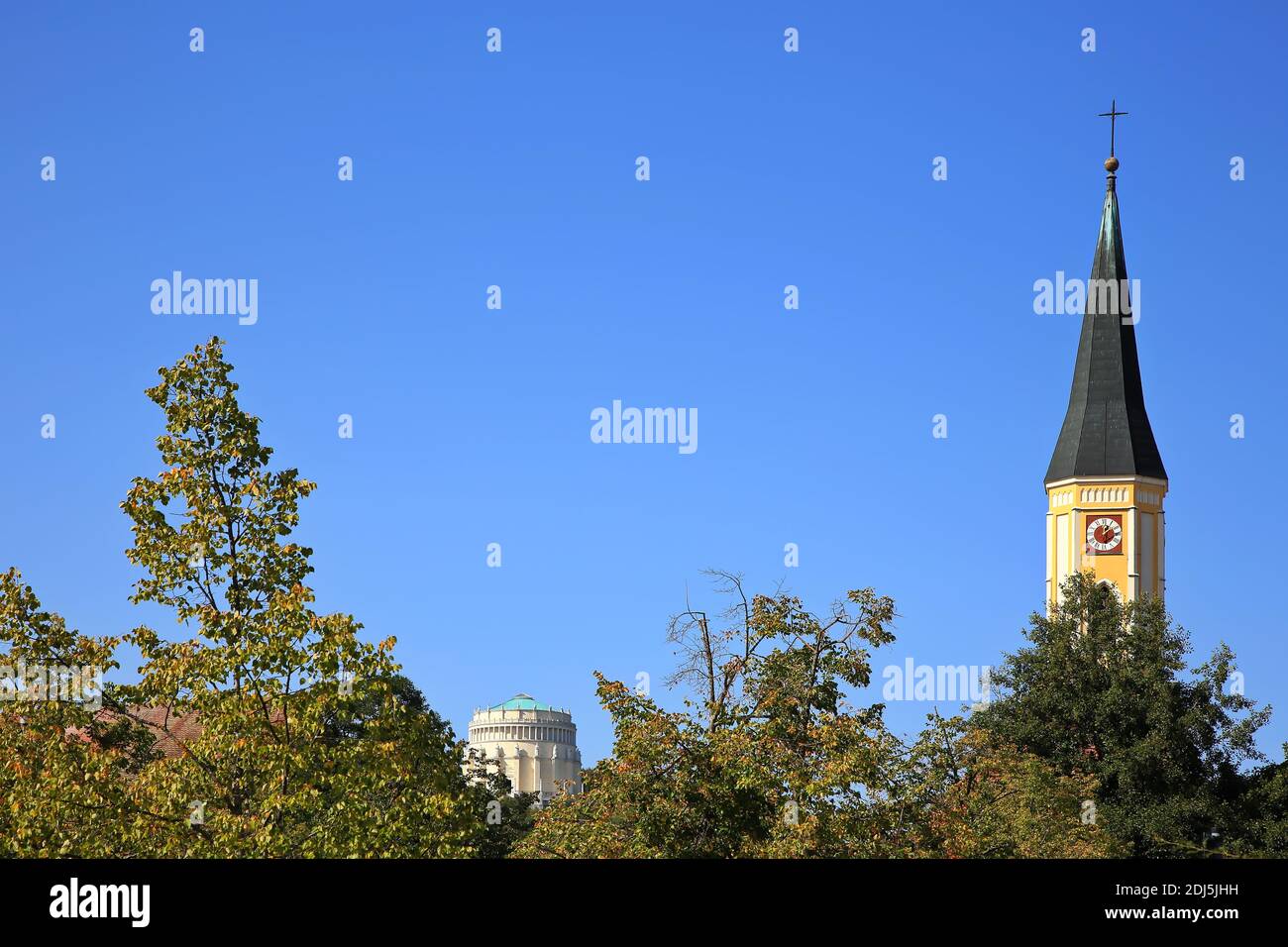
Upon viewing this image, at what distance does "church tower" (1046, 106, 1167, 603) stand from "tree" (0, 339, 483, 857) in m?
80.3

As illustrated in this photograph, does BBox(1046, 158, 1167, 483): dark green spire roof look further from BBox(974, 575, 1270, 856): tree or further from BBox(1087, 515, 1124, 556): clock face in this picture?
BBox(974, 575, 1270, 856): tree

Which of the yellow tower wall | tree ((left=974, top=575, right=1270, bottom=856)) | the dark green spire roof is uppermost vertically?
the dark green spire roof

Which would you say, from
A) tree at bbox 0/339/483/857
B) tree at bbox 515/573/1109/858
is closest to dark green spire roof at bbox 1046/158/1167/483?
tree at bbox 515/573/1109/858

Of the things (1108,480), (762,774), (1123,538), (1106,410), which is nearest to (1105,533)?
(1123,538)

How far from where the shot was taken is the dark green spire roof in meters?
97.6

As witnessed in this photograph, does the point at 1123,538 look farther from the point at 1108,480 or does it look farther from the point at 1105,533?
the point at 1108,480

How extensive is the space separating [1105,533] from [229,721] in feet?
278

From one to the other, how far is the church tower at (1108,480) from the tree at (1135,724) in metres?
35.5

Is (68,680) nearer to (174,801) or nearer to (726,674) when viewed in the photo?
(174,801)

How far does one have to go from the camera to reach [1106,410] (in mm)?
99188

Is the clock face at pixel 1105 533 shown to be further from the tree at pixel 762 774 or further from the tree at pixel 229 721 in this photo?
the tree at pixel 229 721

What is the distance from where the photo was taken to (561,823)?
2544cm

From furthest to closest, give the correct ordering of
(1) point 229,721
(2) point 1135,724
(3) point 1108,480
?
1. (3) point 1108,480
2. (2) point 1135,724
3. (1) point 229,721
